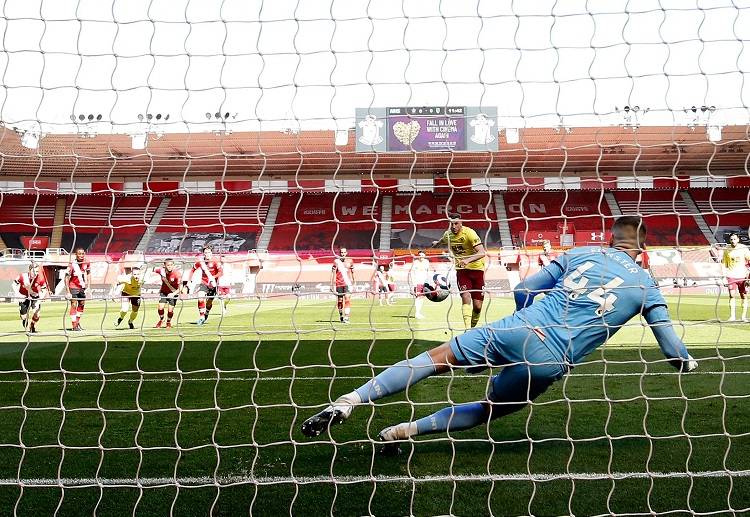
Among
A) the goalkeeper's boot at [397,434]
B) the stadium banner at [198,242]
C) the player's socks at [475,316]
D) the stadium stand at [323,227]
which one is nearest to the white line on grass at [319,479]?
the goalkeeper's boot at [397,434]

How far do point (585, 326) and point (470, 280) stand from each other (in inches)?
259

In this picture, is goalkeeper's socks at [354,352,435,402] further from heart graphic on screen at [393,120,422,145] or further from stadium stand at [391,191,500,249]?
stadium stand at [391,191,500,249]

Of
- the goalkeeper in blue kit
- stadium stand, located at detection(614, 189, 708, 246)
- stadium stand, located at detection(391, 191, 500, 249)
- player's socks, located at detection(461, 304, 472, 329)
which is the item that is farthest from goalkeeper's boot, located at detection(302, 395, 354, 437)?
stadium stand, located at detection(614, 189, 708, 246)

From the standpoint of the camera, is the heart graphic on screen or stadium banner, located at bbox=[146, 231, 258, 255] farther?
stadium banner, located at bbox=[146, 231, 258, 255]

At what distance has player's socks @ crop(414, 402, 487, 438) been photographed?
3.54m

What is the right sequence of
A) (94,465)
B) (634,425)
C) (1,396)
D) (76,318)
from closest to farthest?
(94,465), (634,425), (1,396), (76,318)

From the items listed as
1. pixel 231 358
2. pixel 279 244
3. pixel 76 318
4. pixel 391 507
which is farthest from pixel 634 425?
pixel 279 244

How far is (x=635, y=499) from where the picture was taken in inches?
120

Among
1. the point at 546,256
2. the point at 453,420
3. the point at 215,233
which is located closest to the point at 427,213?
the point at 215,233

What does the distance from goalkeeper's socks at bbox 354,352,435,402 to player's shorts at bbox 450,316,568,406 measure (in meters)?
0.18

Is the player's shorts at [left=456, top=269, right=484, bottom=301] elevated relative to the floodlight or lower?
lower

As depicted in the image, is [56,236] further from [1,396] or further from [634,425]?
[634,425]

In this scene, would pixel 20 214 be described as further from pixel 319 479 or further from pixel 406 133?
pixel 319 479

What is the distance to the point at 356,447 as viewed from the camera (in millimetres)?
3889
